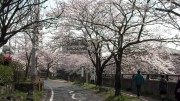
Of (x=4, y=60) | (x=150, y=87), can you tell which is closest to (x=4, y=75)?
(x=4, y=60)

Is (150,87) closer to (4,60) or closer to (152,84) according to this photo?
(152,84)

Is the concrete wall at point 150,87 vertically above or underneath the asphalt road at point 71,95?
above

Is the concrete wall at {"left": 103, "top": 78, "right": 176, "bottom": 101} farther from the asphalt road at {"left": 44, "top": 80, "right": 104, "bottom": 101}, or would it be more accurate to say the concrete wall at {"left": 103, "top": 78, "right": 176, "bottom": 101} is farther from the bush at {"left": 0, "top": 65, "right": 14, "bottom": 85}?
the bush at {"left": 0, "top": 65, "right": 14, "bottom": 85}

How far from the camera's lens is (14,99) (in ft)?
51.5

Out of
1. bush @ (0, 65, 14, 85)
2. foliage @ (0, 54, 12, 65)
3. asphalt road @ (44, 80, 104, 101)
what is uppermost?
foliage @ (0, 54, 12, 65)

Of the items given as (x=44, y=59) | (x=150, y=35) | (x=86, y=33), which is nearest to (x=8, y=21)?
(x=150, y=35)

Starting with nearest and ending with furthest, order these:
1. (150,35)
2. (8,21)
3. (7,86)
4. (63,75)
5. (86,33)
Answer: (8,21), (7,86), (150,35), (86,33), (63,75)

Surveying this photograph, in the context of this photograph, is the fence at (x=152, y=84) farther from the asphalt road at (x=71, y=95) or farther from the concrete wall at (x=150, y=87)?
the asphalt road at (x=71, y=95)

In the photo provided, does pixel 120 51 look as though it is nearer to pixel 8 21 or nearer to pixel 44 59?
pixel 8 21

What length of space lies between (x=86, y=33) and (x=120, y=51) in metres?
13.7

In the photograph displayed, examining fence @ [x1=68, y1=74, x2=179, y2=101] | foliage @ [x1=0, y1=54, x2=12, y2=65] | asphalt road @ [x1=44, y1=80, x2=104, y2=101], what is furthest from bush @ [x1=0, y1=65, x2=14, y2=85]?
fence @ [x1=68, y1=74, x2=179, y2=101]

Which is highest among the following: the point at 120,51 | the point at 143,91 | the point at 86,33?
the point at 86,33

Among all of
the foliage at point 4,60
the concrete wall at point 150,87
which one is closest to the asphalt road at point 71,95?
the foliage at point 4,60

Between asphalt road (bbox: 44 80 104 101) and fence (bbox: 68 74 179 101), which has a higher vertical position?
fence (bbox: 68 74 179 101)
